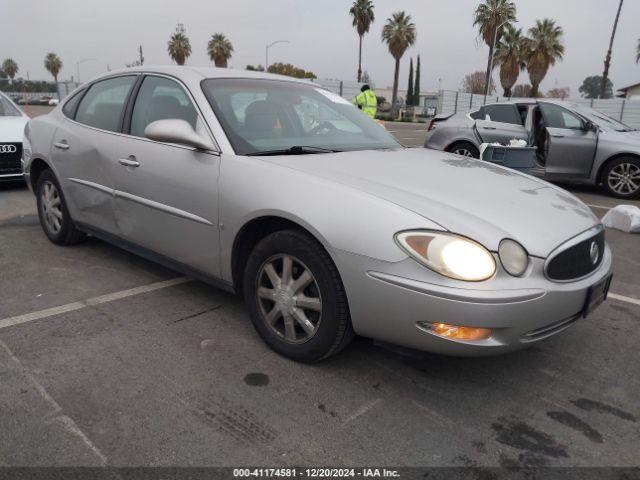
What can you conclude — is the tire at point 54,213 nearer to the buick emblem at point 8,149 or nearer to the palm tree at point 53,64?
the buick emblem at point 8,149

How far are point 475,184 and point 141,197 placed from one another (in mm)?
2070

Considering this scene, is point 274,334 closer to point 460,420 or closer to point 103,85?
point 460,420

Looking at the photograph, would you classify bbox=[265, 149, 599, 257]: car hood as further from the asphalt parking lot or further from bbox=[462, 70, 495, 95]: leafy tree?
bbox=[462, 70, 495, 95]: leafy tree

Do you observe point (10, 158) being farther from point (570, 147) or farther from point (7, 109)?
point (570, 147)

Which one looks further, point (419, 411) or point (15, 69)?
point (15, 69)

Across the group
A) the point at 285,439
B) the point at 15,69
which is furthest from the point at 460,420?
the point at 15,69

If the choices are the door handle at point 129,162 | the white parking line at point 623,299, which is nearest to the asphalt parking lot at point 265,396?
the white parking line at point 623,299

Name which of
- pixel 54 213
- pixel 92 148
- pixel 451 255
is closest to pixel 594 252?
pixel 451 255

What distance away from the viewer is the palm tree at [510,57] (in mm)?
41531

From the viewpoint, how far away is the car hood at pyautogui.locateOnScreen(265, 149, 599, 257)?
2318 mm

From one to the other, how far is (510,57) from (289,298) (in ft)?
148

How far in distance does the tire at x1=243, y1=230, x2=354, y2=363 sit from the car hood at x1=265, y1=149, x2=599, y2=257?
35 centimetres

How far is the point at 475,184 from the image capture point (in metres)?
2.82

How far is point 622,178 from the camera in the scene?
8.19 meters
